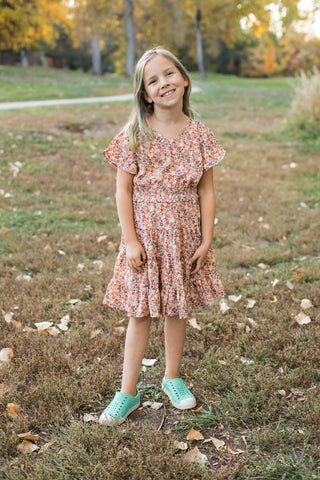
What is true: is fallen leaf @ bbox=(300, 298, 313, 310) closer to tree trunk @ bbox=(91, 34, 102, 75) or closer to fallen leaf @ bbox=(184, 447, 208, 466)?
fallen leaf @ bbox=(184, 447, 208, 466)

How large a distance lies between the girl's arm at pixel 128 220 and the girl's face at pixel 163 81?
1.21 ft

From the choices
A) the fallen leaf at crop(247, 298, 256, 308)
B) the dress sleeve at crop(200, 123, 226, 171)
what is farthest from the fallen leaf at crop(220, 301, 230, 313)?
the dress sleeve at crop(200, 123, 226, 171)

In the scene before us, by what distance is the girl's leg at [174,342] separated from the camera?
232 centimetres

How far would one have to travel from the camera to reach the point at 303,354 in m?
2.62

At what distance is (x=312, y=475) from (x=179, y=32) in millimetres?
28279

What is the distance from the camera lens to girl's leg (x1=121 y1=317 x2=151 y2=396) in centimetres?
222

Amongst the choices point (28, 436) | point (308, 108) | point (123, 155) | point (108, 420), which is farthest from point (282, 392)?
point (308, 108)

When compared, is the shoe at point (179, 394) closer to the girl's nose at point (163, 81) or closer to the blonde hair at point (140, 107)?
the blonde hair at point (140, 107)

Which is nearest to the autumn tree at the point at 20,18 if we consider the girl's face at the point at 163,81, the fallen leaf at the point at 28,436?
the girl's face at the point at 163,81

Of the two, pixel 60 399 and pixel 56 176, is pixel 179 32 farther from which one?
pixel 60 399

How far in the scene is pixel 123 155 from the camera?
209cm

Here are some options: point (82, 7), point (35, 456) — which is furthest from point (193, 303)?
point (82, 7)

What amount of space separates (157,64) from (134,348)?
1.34 meters

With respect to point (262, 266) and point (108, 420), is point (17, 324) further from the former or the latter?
point (262, 266)
